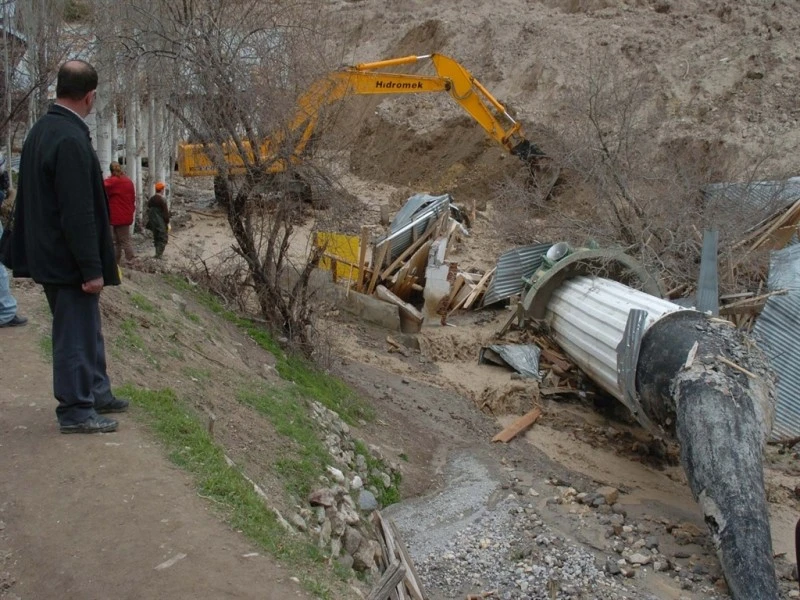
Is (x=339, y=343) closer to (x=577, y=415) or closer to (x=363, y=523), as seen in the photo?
(x=577, y=415)

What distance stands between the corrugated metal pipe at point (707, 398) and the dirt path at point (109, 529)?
475 cm

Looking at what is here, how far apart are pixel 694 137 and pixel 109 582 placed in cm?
2272

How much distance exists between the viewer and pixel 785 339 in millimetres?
12328

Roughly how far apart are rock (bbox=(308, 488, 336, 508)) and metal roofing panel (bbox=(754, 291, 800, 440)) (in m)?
7.34

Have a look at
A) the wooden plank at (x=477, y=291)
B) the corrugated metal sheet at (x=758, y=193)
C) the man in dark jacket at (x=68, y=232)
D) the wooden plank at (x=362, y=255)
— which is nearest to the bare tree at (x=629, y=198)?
the corrugated metal sheet at (x=758, y=193)

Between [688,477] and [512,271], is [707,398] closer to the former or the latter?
[688,477]

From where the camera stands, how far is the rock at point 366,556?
5.80 metres

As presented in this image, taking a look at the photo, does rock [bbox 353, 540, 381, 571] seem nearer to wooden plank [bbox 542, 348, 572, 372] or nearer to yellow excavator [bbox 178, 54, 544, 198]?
yellow excavator [bbox 178, 54, 544, 198]

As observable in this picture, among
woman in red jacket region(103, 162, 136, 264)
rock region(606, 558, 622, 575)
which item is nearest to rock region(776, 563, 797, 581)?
rock region(606, 558, 622, 575)

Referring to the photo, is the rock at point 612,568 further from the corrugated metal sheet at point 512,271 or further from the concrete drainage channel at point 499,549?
the corrugated metal sheet at point 512,271

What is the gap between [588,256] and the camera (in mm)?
12625

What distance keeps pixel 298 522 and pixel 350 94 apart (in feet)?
31.6

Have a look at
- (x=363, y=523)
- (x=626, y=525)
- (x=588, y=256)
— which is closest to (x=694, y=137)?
(x=588, y=256)

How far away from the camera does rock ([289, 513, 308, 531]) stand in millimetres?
5457
